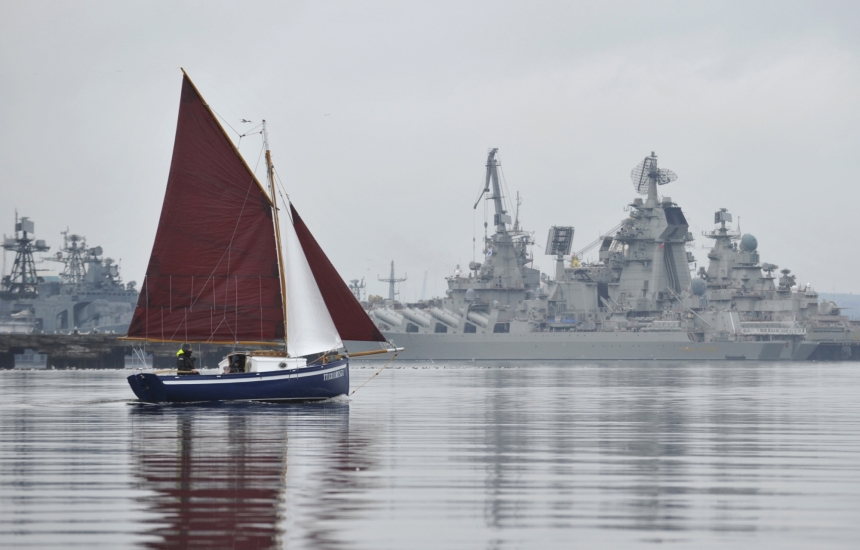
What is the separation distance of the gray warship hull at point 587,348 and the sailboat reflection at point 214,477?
342 feet

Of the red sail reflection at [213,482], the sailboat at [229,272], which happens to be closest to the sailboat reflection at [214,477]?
the red sail reflection at [213,482]

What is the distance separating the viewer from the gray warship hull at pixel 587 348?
130 m

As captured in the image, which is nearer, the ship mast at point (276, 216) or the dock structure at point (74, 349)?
the ship mast at point (276, 216)

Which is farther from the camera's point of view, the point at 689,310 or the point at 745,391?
the point at 689,310

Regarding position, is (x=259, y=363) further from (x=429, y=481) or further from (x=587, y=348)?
(x=587, y=348)

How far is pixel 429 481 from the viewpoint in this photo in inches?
594

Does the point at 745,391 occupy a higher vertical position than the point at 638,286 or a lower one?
lower

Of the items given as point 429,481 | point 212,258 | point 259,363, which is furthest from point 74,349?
point 429,481

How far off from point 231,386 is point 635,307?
109 m

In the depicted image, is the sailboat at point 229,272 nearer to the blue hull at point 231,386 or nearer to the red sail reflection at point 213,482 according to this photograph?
the blue hull at point 231,386

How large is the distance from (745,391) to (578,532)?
38.2 meters

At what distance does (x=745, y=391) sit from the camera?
156 feet

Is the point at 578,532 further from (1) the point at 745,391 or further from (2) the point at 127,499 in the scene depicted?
(1) the point at 745,391

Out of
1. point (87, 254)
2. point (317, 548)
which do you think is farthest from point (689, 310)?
point (317, 548)
